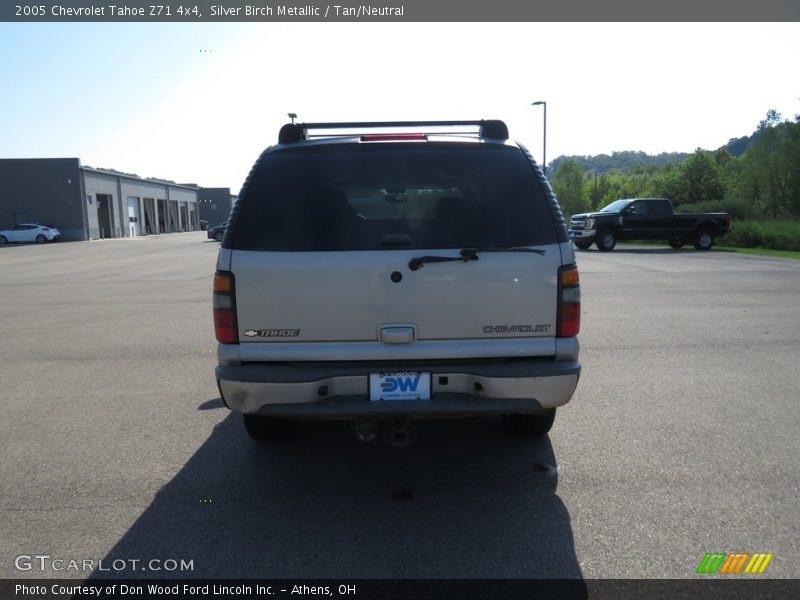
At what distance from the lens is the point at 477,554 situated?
293cm

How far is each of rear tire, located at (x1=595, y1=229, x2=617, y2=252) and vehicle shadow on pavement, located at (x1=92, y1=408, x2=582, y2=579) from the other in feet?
74.0

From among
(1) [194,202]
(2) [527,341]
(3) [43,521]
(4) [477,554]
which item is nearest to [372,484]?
(4) [477,554]

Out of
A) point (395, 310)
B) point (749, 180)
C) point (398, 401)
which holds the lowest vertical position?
point (398, 401)

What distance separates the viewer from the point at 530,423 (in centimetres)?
436

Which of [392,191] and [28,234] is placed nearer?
[392,191]

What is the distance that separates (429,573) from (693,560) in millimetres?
1282

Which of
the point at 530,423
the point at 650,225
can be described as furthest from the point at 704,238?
the point at 530,423

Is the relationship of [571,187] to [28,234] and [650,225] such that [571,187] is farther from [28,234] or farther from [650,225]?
[650,225]

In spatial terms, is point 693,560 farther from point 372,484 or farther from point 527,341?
point 372,484

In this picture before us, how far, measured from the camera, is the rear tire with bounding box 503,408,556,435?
4281 millimetres

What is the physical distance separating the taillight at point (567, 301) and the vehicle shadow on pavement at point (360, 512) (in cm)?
100

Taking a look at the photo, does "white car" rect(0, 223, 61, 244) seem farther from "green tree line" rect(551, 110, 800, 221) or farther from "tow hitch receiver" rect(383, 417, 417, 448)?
"tow hitch receiver" rect(383, 417, 417, 448)

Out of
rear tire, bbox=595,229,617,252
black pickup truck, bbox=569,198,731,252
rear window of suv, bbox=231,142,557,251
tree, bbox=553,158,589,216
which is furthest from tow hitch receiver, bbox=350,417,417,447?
tree, bbox=553,158,589,216

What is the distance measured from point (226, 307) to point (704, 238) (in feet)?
85.9
